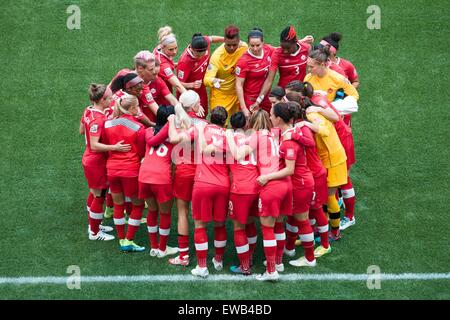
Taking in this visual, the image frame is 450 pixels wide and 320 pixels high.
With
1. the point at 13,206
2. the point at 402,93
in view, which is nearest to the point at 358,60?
the point at 402,93

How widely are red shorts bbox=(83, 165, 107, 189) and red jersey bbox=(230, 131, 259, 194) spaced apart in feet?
5.56

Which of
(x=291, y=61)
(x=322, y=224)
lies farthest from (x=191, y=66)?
(x=322, y=224)

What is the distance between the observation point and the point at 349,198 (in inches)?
336

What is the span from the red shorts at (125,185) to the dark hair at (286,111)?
1.82 metres

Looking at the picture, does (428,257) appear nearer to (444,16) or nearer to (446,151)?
(446,151)

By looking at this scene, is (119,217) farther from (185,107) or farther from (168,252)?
(185,107)

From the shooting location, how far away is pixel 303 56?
30.4 ft

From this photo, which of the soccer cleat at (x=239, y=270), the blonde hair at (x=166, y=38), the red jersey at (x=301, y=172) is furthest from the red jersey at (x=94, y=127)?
the red jersey at (x=301, y=172)

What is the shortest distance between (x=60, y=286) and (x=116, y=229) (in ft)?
4.21

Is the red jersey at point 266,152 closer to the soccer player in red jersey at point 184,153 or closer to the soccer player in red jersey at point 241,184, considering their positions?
the soccer player in red jersey at point 241,184

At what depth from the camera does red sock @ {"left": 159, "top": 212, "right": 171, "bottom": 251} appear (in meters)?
7.91

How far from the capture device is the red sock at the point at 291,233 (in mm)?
7969

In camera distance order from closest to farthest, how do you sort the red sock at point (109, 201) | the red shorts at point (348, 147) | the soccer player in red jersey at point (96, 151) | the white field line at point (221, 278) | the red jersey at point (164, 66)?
the white field line at point (221, 278)
the soccer player in red jersey at point (96, 151)
the red shorts at point (348, 147)
the red sock at point (109, 201)
the red jersey at point (164, 66)

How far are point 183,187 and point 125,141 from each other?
858 millimetres
